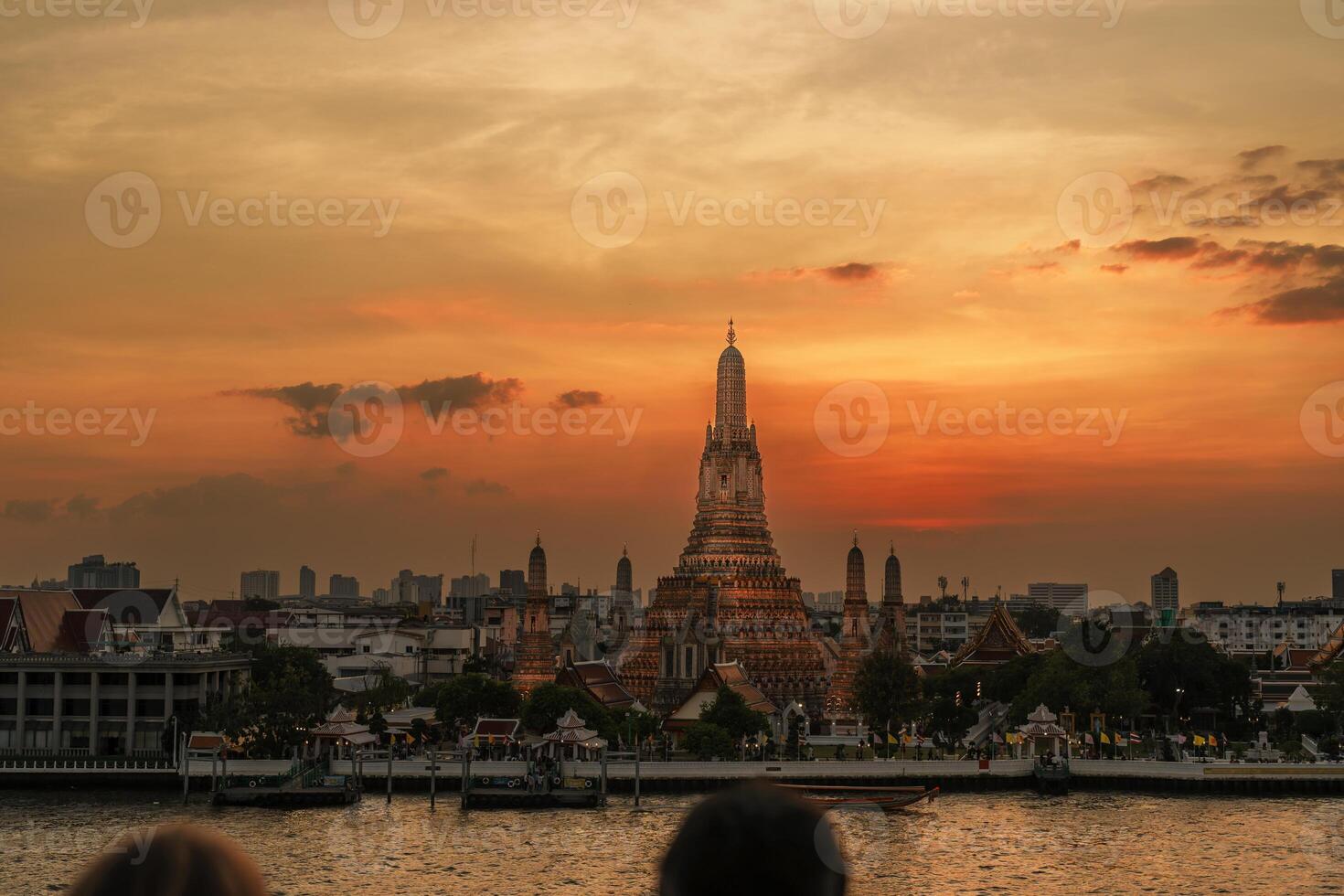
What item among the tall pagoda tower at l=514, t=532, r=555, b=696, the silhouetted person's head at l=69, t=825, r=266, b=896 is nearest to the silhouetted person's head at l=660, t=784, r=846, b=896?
the silhouetted person's head at l=69, t=825, r=266, b=896

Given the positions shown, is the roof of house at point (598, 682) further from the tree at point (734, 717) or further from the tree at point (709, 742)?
the tree at point (709, 742)

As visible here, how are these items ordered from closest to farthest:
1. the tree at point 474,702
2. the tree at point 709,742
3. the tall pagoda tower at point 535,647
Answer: the tree at point 709,742
the tree at point 474,702
the tall pagoda tower at point 535,647

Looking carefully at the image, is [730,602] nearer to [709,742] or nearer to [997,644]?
[997,644]

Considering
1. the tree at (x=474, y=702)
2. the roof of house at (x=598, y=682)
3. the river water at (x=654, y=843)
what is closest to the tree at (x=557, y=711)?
the tree at (x=474, y=702)

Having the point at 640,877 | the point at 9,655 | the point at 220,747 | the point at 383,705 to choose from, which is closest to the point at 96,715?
the point at 9,655

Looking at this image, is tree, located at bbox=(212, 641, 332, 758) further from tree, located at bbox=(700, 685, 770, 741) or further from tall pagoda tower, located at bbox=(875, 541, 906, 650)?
tall pagoda tower, located at bbox=(875, 541, 906, 650)

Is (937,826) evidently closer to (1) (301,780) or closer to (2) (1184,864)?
(2) (1184,864)
